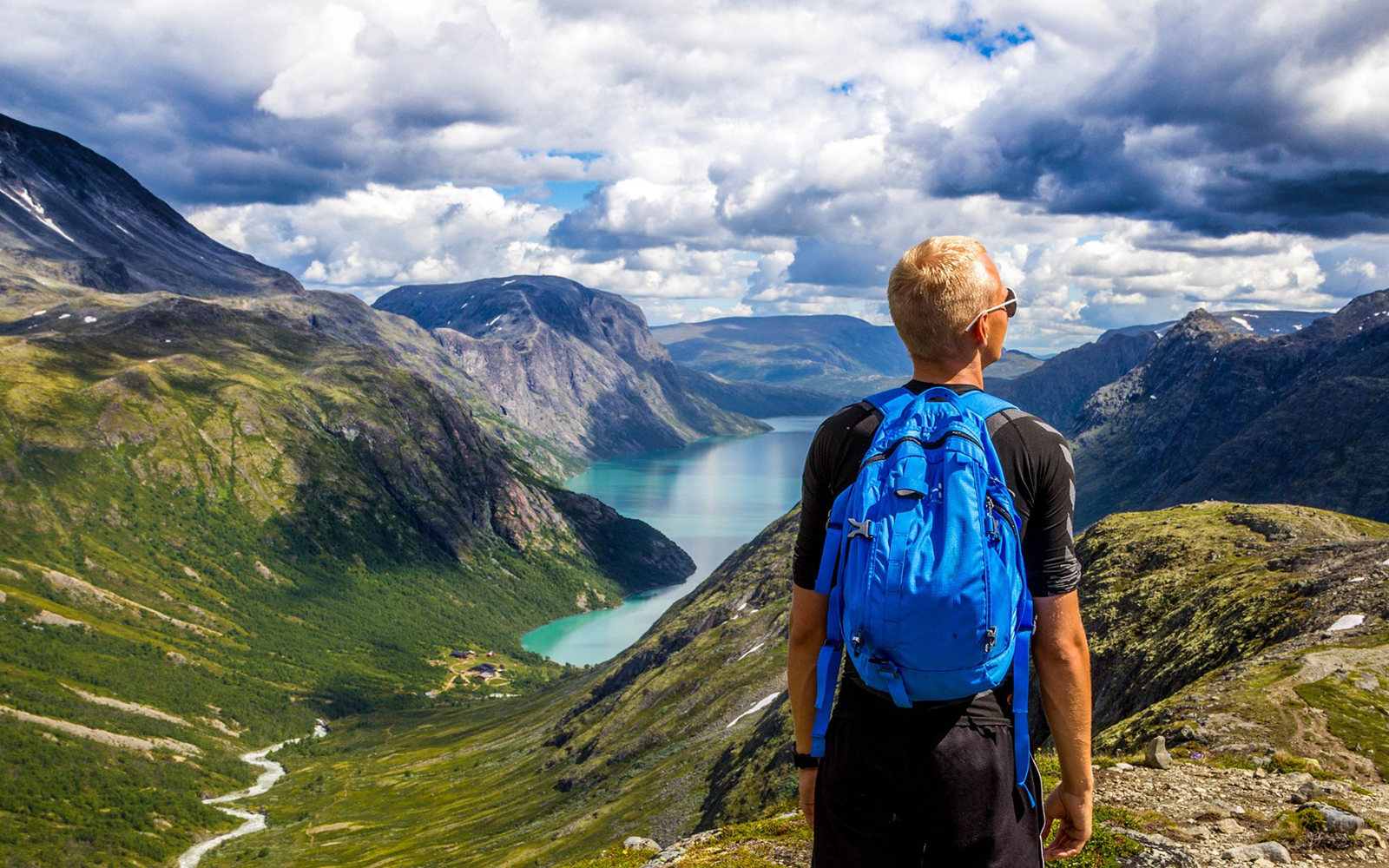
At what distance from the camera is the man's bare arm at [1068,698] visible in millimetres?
7016

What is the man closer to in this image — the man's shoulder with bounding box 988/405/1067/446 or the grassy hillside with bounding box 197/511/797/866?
the man's shoulder with bounding box 988/405/1067/446

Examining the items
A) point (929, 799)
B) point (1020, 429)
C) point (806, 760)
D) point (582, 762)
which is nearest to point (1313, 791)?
point (806, 760)

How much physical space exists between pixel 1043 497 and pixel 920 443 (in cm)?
120

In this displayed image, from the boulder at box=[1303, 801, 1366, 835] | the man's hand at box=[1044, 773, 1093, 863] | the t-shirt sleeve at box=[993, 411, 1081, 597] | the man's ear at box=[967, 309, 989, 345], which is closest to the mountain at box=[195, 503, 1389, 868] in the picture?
the boulder at box=[1303, 801, 1366, 835]

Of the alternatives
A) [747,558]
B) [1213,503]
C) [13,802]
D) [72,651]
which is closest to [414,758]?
[13,802]

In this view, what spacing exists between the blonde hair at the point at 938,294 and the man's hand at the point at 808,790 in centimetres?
386

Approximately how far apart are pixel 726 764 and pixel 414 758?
119m

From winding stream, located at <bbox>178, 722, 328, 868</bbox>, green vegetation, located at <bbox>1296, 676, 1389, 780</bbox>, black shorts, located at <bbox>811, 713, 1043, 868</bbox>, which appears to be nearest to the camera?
black shorts, located at <bbox>811, 713, 1043, 868</bbox>

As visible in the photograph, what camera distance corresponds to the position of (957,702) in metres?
6.64

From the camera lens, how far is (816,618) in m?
7.51

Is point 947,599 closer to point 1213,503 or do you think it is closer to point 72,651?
point 1213,503

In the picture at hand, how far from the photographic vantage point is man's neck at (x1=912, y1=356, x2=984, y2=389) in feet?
23.6

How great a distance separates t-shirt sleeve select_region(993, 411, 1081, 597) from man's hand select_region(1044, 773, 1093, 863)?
191 centimetres

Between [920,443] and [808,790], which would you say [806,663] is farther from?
[920,443]
